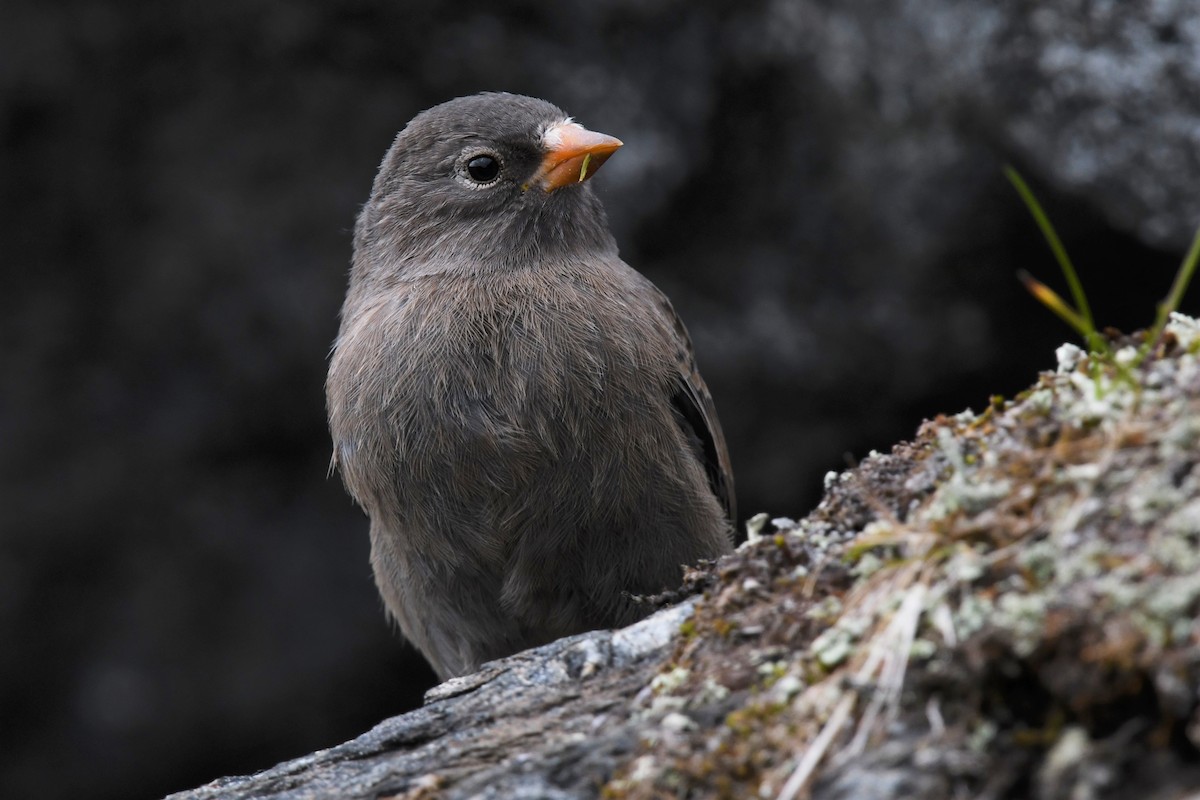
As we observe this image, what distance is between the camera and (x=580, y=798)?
106 inches

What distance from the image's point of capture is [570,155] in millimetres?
5660

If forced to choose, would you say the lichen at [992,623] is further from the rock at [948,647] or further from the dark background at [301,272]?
the dark background at [301,272]

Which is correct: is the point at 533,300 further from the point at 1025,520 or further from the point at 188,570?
the point at 188,570

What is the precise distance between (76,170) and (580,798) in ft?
22.5

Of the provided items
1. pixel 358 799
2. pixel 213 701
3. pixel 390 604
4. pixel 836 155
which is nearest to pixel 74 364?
pixel 213 701

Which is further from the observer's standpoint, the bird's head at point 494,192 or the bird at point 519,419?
the bird's head at point 494,192

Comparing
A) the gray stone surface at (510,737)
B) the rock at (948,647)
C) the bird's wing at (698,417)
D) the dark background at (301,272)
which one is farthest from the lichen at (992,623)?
the dark background at (301,272)

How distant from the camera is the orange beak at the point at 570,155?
5602mm

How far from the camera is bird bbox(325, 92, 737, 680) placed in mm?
4844

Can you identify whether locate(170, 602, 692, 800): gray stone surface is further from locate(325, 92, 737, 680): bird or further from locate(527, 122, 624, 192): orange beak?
locate(527, 122, 624, 192): orange beak

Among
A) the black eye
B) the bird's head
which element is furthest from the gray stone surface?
the black eye

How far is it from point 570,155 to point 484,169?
467 millimetres

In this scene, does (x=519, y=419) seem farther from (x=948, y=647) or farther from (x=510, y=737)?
(x=948, y=647)

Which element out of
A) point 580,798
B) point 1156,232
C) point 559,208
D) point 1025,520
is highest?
point 559,208
